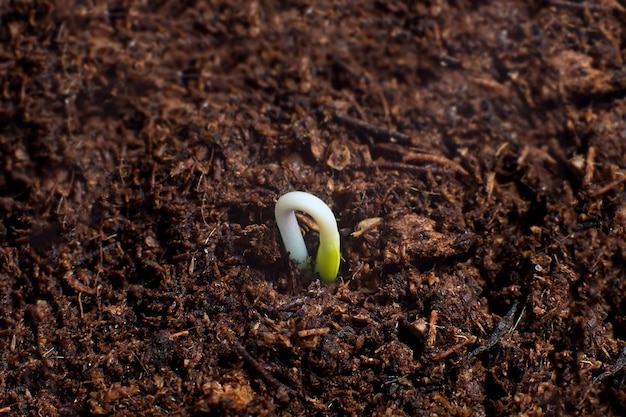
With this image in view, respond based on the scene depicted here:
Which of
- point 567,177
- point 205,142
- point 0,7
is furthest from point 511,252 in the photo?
point 0,7

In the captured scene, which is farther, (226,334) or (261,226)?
(261,226)

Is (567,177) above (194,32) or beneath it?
beneath

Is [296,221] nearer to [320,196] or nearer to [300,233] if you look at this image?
[300,233]

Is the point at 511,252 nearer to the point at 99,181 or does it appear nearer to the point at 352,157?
the point at 352,157

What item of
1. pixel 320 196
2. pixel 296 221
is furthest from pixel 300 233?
pixel 320 196
